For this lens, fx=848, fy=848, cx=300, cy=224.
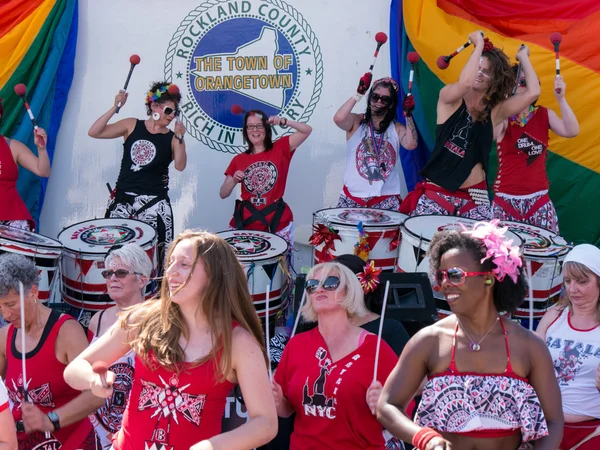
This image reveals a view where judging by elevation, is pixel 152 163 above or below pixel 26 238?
above

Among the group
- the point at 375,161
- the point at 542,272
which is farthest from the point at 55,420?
the point at 375,161

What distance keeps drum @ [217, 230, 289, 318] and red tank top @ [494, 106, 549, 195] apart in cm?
150

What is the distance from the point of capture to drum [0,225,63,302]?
485cm

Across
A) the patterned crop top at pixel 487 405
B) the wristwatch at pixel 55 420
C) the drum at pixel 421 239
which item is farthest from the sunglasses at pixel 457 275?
the drum at pixel 421 239

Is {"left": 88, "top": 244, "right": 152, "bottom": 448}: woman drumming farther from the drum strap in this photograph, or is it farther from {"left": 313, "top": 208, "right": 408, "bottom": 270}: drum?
the drum strap

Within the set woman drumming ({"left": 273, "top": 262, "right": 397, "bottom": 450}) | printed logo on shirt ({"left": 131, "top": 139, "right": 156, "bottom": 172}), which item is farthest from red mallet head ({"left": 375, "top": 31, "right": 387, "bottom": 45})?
woman drumming ({"left": 273, "top": 262, "right": 397, "bottom": 450})

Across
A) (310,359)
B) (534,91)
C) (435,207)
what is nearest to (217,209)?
(435,207)

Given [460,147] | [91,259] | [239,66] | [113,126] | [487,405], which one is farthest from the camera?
[239,66]

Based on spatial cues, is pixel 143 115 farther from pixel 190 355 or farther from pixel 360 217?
pixel 190 355

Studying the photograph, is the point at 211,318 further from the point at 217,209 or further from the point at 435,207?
the point at 217,209

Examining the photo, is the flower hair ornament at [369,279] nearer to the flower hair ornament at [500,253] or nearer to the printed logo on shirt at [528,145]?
the flower hair ornament at [500,253]

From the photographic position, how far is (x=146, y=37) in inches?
256

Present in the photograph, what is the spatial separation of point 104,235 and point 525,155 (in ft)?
8.88

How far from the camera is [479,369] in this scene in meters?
2.63
